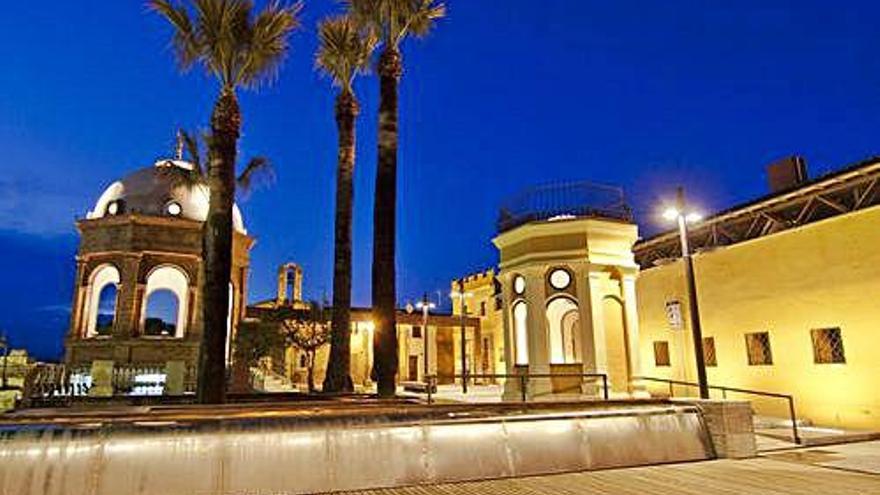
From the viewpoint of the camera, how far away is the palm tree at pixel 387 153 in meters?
14.5

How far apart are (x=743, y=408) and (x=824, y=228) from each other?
8984 mm

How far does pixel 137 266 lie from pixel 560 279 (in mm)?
21643

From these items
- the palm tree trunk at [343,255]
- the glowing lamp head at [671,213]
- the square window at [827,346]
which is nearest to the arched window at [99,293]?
the palm tree trunk at [343,255]

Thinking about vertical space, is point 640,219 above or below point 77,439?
above

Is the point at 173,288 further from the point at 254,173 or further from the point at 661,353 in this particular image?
the point at 661,353

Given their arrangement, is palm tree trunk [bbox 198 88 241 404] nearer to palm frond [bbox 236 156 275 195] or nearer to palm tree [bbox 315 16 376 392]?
palm tree [bbox 315 16 376 392]

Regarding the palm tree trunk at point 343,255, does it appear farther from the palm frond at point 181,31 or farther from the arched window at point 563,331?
the arched window at point 563,331

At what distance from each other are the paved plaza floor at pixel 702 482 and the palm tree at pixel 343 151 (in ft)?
34.5

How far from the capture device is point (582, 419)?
8992mm

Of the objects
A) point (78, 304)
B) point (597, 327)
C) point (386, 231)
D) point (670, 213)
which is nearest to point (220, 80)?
point (386, 231)

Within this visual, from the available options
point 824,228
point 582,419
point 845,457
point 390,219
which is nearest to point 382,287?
point 390,219

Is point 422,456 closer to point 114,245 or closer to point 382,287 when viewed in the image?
point 382,287

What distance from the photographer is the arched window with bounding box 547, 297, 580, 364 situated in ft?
70.9

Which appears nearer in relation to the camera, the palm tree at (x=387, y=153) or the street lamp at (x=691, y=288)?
the street lamp at (x=691, y=288)
